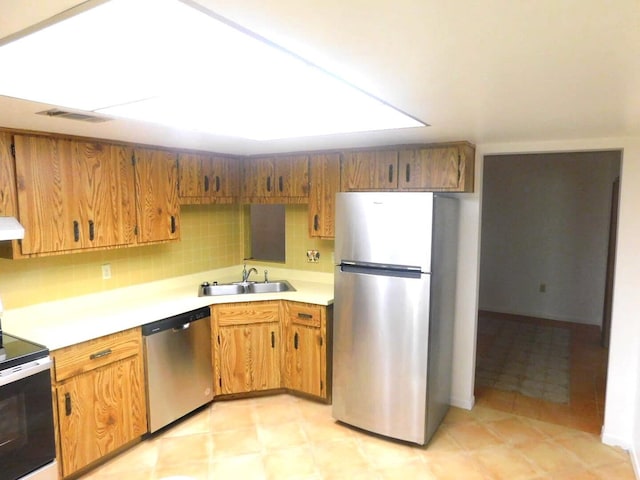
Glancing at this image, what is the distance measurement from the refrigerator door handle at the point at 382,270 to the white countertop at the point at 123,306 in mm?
452

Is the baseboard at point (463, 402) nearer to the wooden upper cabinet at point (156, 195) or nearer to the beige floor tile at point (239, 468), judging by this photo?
the beige floor tile at point (239, 468)

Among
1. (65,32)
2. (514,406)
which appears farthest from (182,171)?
(514,406)

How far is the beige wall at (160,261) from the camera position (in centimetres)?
273

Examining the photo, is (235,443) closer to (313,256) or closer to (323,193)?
(313,256)

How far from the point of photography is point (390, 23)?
3.26 feet

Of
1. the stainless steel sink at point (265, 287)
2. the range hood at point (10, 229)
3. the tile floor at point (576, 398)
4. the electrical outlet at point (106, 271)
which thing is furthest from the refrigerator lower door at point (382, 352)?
the range hood at point (10, 229)

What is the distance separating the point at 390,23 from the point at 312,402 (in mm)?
3136

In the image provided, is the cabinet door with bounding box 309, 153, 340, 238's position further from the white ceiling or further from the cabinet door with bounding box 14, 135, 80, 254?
the cabinet door with bounding box 14, 135, 80, 254

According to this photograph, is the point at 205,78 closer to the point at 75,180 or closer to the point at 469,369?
the point at 75,180

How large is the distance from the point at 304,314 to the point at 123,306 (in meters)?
1.37

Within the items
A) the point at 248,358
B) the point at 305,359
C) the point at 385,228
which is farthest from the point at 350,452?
the point at 385,228

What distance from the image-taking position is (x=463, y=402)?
341 cm

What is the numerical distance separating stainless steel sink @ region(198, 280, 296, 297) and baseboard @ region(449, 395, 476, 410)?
5.33ft

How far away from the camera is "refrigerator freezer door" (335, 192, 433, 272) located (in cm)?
269
